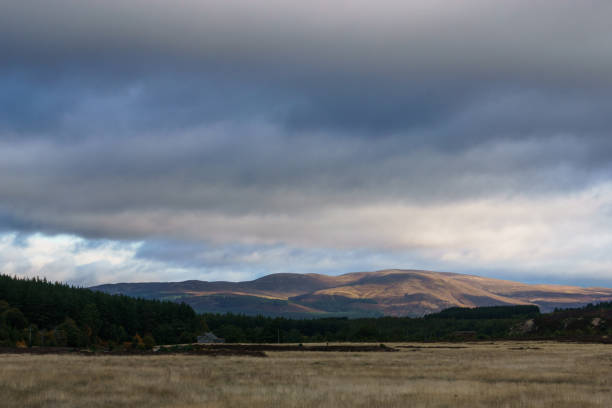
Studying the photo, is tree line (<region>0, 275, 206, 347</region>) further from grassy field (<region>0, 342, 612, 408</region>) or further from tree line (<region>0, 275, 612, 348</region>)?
grassy field (<region>0, 342, 612, 408</region>)

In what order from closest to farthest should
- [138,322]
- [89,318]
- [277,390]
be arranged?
[277,390]
[89,318]
[138,322]

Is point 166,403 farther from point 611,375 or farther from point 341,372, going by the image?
point 611,375

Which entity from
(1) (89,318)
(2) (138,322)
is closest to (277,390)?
(1) (89,318)

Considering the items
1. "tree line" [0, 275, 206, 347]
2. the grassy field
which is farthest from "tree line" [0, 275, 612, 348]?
the grassy field

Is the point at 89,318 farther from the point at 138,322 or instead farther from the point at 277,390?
the point at 277,390

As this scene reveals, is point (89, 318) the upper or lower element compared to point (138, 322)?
upper

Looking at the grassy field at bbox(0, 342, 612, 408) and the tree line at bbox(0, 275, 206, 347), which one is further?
the tree line at bbox(0, 275, 206, 347)

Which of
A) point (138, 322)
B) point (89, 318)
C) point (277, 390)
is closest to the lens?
point (277, 390)

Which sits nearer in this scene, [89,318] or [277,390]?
[277,390]

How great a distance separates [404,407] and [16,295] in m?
156

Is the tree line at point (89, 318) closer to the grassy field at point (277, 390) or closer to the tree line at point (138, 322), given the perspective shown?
the tree line at point (138, 322)

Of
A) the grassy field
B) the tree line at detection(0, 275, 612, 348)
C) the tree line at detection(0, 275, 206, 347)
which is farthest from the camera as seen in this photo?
the tree line at detection(0, 275, 612, 348)

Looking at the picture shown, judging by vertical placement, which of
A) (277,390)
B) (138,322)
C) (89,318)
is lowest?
(138,322)

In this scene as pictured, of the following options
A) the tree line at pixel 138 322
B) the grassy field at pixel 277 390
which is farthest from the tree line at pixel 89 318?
the grassy field at pixel 277 390
